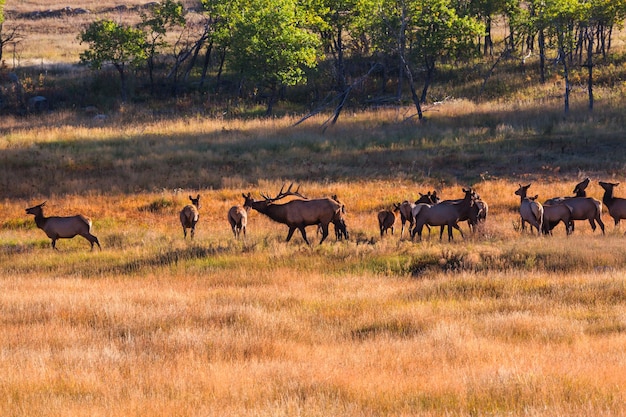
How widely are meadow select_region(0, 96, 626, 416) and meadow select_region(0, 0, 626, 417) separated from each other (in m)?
0.05

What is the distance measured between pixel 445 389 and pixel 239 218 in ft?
44.8

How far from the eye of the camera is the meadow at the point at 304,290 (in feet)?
27.6

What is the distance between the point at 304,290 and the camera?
48.6 feet

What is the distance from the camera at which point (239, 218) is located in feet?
70.3

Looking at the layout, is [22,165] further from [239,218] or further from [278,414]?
[278,414]

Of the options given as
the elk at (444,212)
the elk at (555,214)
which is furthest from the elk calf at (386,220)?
the elk at (555,214)

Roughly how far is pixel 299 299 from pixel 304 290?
0.98 meters

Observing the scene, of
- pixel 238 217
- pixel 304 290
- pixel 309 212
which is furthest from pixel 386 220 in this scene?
pixel 304 290

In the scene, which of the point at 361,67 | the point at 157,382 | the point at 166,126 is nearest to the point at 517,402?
the point at 157,382

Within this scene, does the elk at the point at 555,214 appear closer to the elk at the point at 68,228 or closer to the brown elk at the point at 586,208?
the brown elk at the point at 586,208

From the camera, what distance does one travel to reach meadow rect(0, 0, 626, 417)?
841 centimetres

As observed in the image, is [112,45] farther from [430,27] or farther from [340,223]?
[340,223]

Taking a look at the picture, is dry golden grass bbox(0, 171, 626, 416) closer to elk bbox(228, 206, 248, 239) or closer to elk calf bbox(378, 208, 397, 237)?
elk bbox(228, 206, 248, 239)

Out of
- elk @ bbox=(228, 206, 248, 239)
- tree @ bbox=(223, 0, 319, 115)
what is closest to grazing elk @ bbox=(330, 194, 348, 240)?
elk @ bbox=(228, 206, 248, 239)
